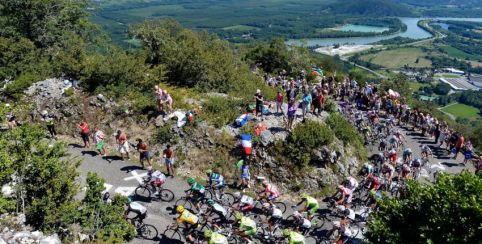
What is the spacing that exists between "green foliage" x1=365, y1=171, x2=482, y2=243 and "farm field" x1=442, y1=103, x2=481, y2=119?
99175mm

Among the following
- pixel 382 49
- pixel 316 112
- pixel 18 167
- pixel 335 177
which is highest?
pixel 18 167

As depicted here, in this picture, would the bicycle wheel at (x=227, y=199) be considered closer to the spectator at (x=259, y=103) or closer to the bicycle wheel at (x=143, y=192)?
the bicycle wheel at (x=143, y=192)

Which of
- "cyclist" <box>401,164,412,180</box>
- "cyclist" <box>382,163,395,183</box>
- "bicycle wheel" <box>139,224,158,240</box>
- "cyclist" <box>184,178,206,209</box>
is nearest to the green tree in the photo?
"cyclist" <box>184,178,206,209</box>

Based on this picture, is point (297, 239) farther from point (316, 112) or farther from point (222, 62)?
point (222, 62)

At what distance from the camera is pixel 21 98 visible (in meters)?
26.7

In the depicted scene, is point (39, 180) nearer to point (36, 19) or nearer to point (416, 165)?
point (416, 165)

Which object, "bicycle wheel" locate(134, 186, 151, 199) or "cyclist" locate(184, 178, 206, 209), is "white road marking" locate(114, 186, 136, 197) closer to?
"bicycle wheel" locate(134, 186, 151, 199)

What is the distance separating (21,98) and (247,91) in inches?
613

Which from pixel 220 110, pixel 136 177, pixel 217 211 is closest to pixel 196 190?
pixel 217 211

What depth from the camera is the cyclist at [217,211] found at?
16625 millimetres

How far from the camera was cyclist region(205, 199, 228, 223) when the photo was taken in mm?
16625

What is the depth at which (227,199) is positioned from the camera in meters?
18.8

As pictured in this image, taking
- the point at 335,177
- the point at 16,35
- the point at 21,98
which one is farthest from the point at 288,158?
the point at 16,35

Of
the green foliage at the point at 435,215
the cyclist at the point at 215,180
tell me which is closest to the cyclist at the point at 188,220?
the cyclist at the point at 215,180
